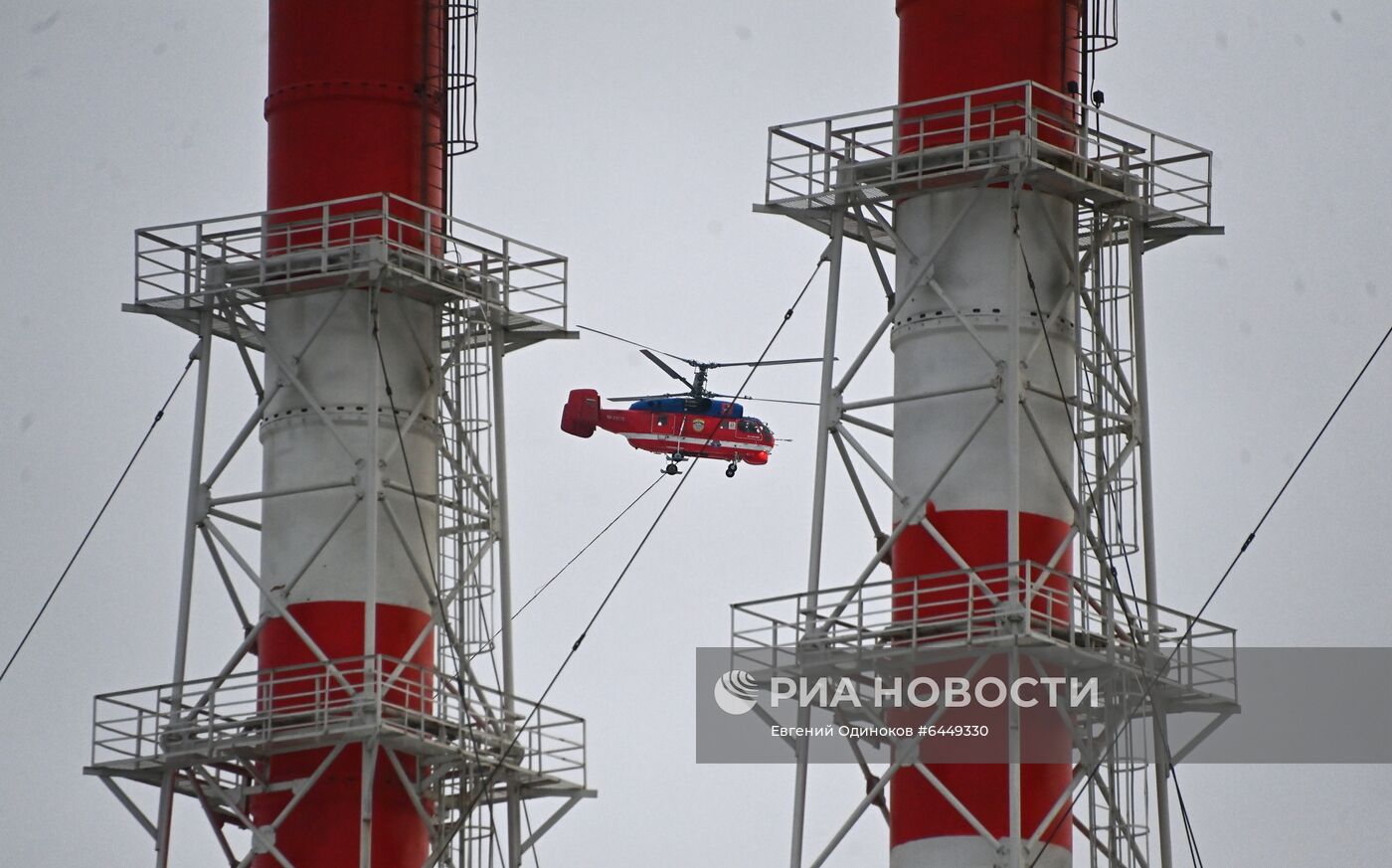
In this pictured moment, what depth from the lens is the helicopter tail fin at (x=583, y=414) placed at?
400ft

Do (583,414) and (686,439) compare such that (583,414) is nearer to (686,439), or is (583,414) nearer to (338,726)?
(686,439)

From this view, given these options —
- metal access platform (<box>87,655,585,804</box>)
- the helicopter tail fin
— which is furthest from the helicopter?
metal access platform (<box>87,655,585,804</box>)

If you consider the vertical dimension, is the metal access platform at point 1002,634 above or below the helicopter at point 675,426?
below

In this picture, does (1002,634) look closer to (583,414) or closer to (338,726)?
(338,726)

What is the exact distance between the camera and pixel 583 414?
400ft

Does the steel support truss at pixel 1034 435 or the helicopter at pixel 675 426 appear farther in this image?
the helicopter at pixel 675 426

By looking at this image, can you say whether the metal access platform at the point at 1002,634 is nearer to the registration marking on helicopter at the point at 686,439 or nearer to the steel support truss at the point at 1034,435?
the steel support truss at the point at 1034,435

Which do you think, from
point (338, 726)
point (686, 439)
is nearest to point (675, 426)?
point (686, 439)

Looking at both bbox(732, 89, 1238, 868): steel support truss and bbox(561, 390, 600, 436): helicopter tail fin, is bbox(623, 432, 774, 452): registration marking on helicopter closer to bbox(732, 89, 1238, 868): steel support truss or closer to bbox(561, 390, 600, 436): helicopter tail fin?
bbox(561, 390, 600, 436): helicopter tail fin

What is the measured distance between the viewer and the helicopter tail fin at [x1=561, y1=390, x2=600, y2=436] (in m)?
122

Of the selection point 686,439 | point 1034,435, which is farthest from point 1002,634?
Answer: point 686,439

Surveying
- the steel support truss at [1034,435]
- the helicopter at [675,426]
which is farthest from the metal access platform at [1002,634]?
the helicopter at [675,426]

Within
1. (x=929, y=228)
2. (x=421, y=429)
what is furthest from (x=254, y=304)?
(x=929, y=228)

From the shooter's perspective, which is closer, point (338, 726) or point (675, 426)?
Result: point (338, 726)
